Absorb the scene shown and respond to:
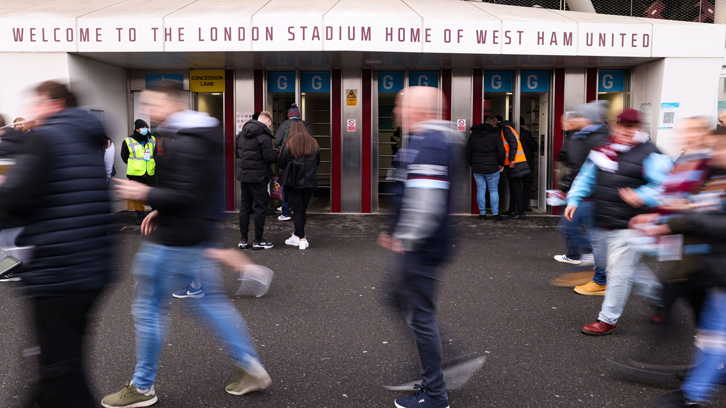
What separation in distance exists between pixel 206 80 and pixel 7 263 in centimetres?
592

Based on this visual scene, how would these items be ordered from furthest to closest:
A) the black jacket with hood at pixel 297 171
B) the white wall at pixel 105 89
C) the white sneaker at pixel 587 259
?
the white wall at pixel 105 89
the black jacket with hood at pixel 297 171
the white sneaker at pixel 587 259

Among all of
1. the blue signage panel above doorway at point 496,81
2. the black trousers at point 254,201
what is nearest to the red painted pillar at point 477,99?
the blue signage panel above doorway at point 496,81

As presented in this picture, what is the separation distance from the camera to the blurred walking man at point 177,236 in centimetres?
321

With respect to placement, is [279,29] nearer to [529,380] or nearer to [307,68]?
[307,68]

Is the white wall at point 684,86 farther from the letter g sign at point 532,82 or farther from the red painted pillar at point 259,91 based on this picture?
the red painted pillar at point 259,91

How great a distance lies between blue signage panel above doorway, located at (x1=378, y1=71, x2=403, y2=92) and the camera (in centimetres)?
1146

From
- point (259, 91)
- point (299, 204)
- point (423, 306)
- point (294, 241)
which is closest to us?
point (423, 306)

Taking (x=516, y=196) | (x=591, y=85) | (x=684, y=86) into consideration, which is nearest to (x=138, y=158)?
(x=516, y=196)

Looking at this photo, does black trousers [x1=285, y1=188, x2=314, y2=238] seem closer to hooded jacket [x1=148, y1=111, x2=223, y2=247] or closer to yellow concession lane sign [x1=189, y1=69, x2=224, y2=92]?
yellow concession lane sign [x1=189, y1=69, x2=224, y2=92]

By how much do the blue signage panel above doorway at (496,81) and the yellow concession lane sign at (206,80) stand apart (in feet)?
16.1

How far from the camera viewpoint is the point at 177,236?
10.8 ft

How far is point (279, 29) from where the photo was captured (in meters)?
9.64

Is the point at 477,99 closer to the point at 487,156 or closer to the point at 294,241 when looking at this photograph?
the point at 487,156

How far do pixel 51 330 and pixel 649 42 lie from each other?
398 inches
